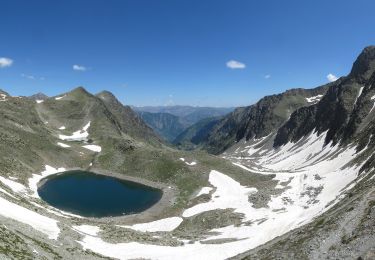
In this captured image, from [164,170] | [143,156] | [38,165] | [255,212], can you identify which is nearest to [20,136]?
[38,165]

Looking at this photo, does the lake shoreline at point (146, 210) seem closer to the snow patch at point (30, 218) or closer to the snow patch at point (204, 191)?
the snow patch at point (204, 191)

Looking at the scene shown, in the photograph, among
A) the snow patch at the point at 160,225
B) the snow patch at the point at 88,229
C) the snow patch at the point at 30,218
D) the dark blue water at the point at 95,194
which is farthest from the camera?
the dark blue water at the point at 95,194

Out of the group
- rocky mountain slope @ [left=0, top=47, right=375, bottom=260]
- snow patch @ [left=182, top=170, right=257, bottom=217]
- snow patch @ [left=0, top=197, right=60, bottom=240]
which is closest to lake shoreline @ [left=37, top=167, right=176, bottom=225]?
rocky mountain slope @ [left=0, top=47, right=375, bottom=260]

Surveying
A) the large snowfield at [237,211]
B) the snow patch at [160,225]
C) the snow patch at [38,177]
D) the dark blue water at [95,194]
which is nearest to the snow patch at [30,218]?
the large snowfield at [237,211]

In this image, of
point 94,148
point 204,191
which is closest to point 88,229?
point 204,191

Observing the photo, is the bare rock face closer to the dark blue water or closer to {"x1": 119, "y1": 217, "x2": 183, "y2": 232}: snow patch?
the dark blue water

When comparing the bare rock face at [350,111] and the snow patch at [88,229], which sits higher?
the bare rock face at [350,111]
